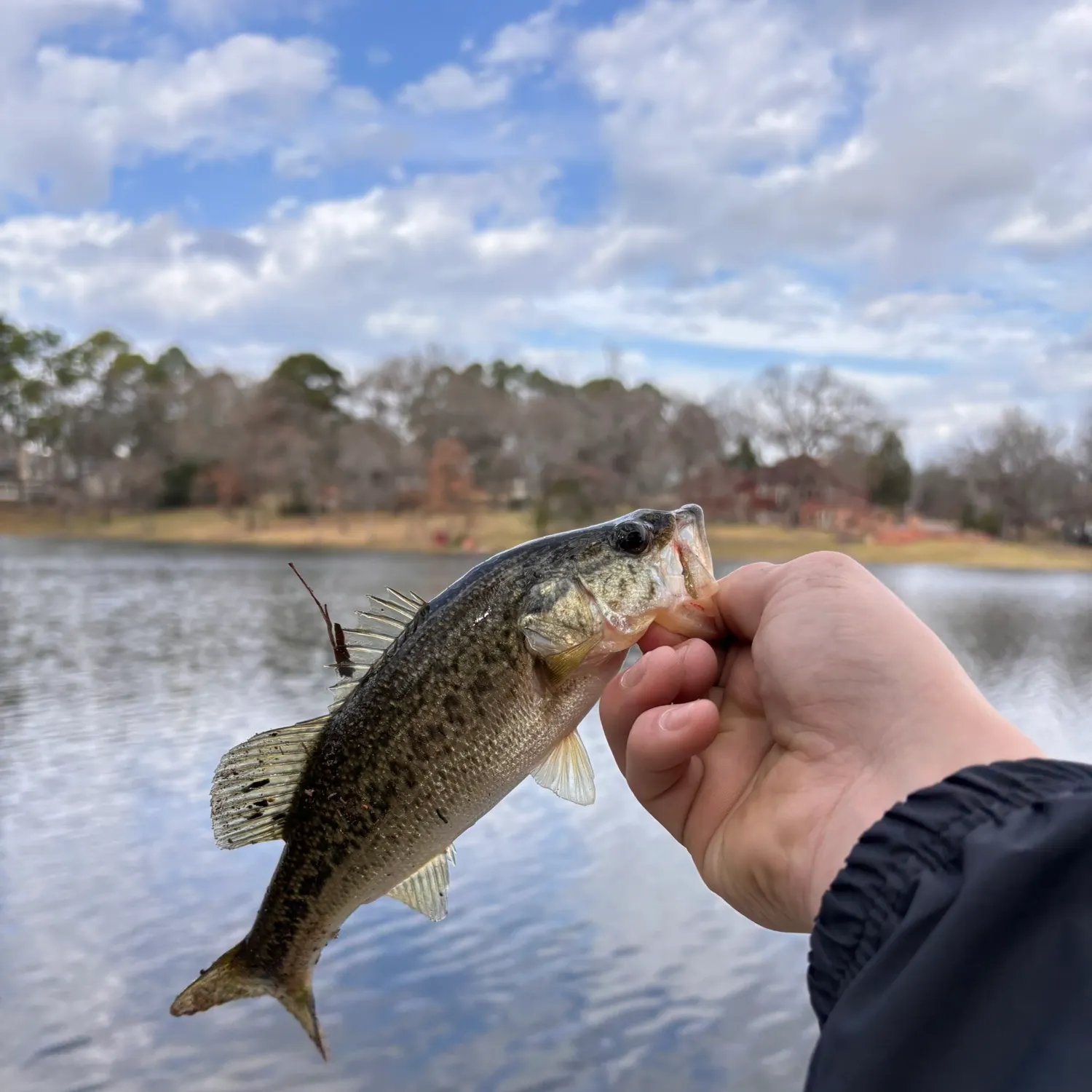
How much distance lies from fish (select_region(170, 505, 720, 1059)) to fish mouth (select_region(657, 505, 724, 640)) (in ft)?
0.21

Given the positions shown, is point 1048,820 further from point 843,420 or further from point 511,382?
point 511,382

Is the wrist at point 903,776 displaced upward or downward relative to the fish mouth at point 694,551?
downward

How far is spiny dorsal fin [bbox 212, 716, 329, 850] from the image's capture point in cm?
230

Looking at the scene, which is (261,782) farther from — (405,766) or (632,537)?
(632,537)

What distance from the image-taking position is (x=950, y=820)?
1.57 meters

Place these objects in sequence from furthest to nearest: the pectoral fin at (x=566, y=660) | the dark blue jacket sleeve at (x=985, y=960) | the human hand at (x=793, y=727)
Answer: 1. the pectoral fin at (x=566, y=660)
2. the human hand at (x=793, y=727)
3. the dark blue jacket sleeve at (x=985, y=960)

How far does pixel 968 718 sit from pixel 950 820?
1.59ft

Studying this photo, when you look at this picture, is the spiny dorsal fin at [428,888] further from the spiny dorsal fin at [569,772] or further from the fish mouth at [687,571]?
the fish mouth at [687,571]

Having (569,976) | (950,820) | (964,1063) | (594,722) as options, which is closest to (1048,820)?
(950,820)

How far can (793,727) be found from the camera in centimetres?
244

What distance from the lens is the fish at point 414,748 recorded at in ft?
7.51

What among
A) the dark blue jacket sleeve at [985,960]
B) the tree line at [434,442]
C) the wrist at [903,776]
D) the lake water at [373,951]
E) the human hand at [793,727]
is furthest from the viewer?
the tree line at [434,442]

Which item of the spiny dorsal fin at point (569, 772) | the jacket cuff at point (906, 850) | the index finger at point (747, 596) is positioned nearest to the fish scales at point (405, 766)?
the spiny dorsal fin at point (569, 772)

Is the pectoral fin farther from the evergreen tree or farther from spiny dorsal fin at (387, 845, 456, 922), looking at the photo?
the evergreen tree
